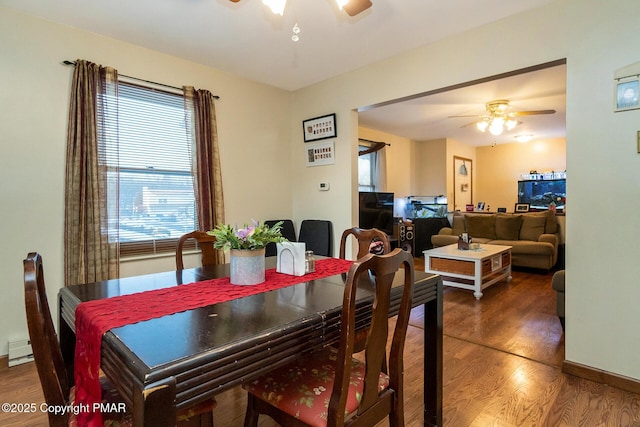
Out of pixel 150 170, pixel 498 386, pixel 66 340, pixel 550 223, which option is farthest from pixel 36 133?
pixel 550 223

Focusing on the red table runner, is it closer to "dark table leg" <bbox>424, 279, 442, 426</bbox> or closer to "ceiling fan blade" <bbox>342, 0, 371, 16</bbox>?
"dark table leg" <bbox>424, 279, 442, 426</bbox>

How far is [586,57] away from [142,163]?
3.37m

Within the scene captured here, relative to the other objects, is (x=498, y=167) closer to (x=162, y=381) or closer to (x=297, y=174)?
(x=297, y=174)

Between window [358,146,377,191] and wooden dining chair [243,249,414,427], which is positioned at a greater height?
window [358,146,377,191]

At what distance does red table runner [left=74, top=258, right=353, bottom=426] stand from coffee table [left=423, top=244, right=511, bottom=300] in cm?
285

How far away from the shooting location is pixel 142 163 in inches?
115

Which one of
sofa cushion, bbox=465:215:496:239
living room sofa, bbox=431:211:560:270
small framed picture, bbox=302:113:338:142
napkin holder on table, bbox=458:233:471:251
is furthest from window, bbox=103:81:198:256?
sofa cushion, bbox=465:215:496:239

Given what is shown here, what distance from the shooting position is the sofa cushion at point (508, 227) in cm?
573

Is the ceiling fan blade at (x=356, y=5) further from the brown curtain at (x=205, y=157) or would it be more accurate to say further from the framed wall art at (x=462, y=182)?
the framed wall art at (x=462, y=182)

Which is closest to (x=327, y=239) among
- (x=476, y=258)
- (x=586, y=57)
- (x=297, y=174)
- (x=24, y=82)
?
(x=297, y=174)

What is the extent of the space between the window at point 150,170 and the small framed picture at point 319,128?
1317 mm

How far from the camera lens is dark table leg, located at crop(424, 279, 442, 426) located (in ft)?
5.33

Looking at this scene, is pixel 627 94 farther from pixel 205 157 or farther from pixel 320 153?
pixel 205 157

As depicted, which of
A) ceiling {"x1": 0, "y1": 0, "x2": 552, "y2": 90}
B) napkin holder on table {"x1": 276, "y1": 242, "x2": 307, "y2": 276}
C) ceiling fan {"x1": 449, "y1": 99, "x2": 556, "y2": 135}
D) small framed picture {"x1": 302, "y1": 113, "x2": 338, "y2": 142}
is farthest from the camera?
ceiling fan {"x1": 449, "y1": 99, "x2": 556, "y2": 135}
